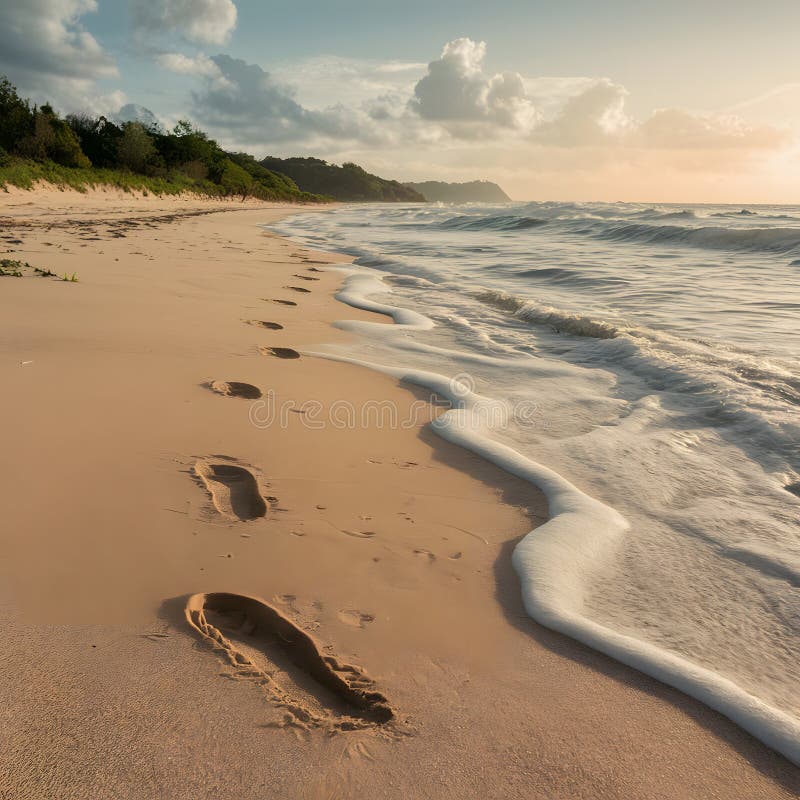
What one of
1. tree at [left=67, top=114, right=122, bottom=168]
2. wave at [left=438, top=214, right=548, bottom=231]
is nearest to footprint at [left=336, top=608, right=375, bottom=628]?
wave at [left=438, top=214, right=548, bottom=231]

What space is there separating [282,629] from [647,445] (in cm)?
230

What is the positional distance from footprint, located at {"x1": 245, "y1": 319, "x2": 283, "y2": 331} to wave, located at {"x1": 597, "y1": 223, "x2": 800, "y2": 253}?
12.7m

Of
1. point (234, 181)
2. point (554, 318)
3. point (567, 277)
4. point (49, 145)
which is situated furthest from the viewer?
point (234, 181)

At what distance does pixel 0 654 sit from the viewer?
138cm

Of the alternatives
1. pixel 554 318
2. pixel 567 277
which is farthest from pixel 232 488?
pixel 567 277

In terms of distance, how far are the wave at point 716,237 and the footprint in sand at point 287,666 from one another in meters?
14.8

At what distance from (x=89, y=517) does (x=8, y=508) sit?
265mm

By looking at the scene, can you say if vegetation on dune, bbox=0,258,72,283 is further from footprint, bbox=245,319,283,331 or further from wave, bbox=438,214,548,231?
wave, bbox=438,214,548,231

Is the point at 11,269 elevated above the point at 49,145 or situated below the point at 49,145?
below

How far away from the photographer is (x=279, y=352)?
4.12 metres

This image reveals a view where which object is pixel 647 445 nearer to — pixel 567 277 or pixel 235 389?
pixel 235 389

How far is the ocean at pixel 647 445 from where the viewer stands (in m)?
1.71

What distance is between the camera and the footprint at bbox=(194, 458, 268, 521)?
211 cm

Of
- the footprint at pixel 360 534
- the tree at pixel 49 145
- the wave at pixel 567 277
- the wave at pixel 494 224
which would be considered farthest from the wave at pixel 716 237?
the tree at pixel 49 145
